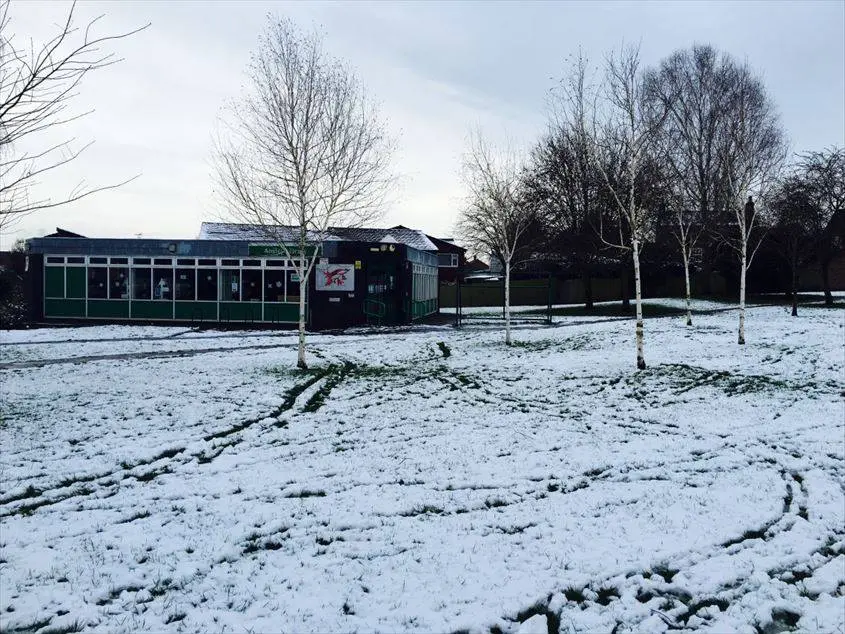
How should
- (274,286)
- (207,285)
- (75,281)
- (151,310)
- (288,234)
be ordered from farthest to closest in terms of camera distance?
(75,281) < (151,310) < (207,285) < (274,286) < (288,234)

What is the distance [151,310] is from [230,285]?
3755mm

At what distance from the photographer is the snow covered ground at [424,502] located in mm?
4617

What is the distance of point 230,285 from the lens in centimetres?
2708

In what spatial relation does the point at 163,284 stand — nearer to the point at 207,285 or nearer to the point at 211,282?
the point at 207,285

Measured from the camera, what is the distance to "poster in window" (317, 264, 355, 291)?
25.8 meters

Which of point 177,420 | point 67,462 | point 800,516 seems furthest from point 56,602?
point 800,516

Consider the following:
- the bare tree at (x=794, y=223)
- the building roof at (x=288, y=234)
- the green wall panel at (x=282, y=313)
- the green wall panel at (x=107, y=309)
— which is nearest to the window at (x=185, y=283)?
the green wall panel at (x=107, y=309)

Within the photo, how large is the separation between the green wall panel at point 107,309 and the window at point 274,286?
6381mm

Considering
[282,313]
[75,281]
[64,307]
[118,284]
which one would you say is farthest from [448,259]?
[64,307]

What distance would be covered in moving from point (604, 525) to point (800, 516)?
2.06m

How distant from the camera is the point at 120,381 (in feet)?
44.3

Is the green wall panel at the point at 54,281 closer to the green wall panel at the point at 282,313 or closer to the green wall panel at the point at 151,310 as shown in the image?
the green wall panel at the point at 151,310

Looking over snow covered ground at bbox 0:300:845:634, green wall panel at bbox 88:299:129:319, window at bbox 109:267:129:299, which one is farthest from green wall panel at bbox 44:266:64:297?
snow covered ground at bbox 0:300:845:634

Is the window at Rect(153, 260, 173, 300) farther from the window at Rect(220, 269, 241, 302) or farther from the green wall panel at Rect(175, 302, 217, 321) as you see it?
the window at Rect(220, 269, 241, 302)
